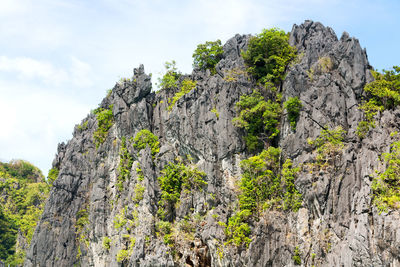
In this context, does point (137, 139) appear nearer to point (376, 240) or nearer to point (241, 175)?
point (241, 175)

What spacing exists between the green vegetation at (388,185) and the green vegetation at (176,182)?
43.2ft

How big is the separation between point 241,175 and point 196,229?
5.35 m

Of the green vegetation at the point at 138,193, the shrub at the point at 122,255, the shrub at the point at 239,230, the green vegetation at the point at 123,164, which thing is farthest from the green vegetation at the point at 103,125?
the shrub at the point at 239,230

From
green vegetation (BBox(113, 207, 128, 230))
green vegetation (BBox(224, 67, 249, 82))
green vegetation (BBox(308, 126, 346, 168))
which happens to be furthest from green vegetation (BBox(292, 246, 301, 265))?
green vegetation (BBox(224, 67, 249, 82))

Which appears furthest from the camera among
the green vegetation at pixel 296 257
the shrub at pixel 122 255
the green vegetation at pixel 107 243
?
the green vegetation at pixel 107 243

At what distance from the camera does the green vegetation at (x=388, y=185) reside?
76.3ft

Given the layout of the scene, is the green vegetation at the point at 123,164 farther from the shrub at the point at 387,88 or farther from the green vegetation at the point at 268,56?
the shrub at the point at 387,88

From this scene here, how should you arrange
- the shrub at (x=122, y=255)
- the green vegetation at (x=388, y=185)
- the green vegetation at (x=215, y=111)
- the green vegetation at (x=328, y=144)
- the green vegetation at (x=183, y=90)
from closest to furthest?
the green vegetation at (x=388, y=185) → the green vegetation at (x=328, y=144) → the shrub at (x=122, y=255) → the green vegetation at (x=215, y=111) → the green vegetation at (x=183, y=90)


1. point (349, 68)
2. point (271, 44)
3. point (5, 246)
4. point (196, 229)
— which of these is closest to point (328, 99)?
point (349, 68)

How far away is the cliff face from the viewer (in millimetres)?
26141

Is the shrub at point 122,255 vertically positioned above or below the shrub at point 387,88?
below

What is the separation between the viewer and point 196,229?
32.4 m

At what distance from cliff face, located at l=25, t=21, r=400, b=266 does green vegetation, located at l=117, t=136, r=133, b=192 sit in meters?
0.45

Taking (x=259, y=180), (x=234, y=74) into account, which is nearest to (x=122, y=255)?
(x=259, y=180)
